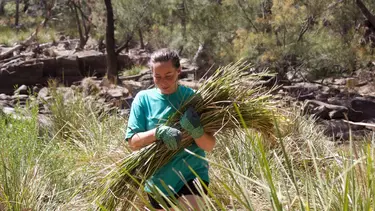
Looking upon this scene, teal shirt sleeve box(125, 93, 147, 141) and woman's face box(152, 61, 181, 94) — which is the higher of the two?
woman's face box(152, 61, 181, 94)

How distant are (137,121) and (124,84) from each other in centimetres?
1303

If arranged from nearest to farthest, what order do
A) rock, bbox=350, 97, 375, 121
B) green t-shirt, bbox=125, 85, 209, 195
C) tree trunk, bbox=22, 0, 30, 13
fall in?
green t-shirt, bbox=125, 85, 209, 195 → rock, bbox=350, 97, 375, 121 → tree trunk, bbox=22, 0, 30, 13

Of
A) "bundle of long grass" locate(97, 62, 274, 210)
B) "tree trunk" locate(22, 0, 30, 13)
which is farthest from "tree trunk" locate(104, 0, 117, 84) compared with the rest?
"tree trunk" locate(22, 0, 30, 13)

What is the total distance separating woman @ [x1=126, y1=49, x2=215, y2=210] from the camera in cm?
243

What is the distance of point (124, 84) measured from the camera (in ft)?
50.8

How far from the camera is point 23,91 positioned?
13820 mm

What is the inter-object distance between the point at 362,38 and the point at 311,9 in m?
2.56

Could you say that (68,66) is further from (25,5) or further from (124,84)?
(25,5)

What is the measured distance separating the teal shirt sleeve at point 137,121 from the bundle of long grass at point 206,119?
0.11 meters

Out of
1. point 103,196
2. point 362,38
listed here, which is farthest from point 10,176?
point 362,38

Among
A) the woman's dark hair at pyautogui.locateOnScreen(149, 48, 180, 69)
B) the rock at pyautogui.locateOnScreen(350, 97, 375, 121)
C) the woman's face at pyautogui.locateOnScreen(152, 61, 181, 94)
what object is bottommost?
the rock at pyautogui.locateOnScreen(350, 97, 375, 121)

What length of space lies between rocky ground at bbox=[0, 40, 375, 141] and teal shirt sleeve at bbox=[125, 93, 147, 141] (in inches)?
311

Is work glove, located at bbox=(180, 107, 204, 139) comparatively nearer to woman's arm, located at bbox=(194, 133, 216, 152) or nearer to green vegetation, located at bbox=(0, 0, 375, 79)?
woman's arm, located at bbox=(194, 133, 216, 152)

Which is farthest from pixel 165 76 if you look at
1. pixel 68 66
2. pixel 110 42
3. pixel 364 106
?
pixel 68 66
